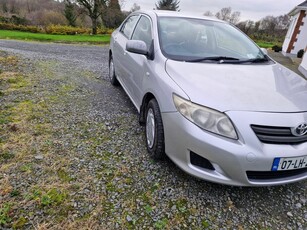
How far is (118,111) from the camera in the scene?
3.76m

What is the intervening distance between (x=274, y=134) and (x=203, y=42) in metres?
1.60

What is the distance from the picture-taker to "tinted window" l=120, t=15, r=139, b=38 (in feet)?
12.7

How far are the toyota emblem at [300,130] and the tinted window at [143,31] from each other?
6.25 feet

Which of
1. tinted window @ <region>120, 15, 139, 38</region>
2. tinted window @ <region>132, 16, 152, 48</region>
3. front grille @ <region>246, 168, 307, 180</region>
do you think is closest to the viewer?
front grille @ <region>246, 168, 307, 180</region>

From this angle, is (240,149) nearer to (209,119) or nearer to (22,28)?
(209,119)

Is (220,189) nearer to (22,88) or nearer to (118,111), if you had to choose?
(118,111)

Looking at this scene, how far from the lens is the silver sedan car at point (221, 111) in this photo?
5.75 ft

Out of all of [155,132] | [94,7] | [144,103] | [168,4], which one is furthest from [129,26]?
[168,4]

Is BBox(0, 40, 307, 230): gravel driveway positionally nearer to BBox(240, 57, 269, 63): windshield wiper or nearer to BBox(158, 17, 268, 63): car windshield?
BBox(158, 17, 268, 63): car windshield

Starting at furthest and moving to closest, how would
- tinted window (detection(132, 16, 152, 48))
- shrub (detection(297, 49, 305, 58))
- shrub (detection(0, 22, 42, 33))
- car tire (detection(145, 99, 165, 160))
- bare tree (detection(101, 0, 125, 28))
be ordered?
bare tree (detection(101, 0, 125, 28)) < shrub (detection(0, 22, 42, 33)) < shrub (detection(297, 49, 305, 58)) < tinted window (detection(132, 16, 152, 48)) < car tire (detection(145, 99, 165, 160))

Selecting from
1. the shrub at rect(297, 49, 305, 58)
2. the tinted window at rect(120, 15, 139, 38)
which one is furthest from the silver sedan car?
the shrub at rect(297, 49, 305, 58)

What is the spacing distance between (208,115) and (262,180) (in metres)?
0.68

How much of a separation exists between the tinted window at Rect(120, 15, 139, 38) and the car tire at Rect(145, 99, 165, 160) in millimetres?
1817

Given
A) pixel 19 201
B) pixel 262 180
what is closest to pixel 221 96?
pixel 262 180
